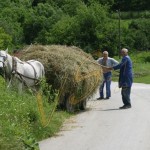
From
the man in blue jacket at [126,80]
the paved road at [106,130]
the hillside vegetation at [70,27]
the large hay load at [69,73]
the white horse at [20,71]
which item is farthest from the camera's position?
the hillside vegetation at [70,27]

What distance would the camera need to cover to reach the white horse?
49.9 feet

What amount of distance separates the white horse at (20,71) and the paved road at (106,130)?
1575mm

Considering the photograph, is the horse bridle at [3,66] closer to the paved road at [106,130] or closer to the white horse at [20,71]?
the white horse at [20,71]

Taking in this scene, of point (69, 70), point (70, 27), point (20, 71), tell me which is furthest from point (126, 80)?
point (70, 27)

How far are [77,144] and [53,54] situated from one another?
17.5 ft

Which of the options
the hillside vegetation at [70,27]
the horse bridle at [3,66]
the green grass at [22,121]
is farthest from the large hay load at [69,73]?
the hillside vegetation at [70,27]

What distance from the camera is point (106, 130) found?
13.8 metres

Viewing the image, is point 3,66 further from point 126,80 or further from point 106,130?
point 126,80

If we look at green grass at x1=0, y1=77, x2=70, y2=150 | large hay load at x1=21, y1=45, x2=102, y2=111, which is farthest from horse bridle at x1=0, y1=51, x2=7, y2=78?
large hay load at x1=21, y1=45, x2=102, y2=111

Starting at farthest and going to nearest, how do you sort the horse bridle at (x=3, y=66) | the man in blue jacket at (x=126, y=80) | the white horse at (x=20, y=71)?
the man in blue jacket at (x=126, y=80) → the white horse at (x=20, y=71) → the horse bridle at (x=3, y=66)

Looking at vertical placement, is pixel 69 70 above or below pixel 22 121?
above

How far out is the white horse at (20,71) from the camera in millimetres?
15219

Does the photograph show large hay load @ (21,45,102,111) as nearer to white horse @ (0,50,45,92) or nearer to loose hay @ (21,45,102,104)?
loose hay @ (21,45,102,104)

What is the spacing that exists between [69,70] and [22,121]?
4694mm
